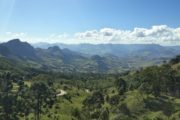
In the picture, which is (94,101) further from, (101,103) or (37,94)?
(37,94)

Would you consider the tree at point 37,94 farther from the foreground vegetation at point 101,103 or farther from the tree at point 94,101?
the tree at point 94,101

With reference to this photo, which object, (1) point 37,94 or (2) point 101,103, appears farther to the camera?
(2) point 101,103

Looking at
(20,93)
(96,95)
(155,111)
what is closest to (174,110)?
(155,111)

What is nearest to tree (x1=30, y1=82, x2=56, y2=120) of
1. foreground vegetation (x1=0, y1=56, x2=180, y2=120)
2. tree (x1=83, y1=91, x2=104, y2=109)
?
foreground vegetation (x1=0, y1=56, x2=180, y2=120)

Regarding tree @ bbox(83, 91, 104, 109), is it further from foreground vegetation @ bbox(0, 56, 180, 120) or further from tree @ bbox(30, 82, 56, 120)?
tree @ bbox(30, 82, 56, 120)

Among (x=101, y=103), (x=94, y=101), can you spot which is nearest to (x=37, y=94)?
(x=94, y=101)

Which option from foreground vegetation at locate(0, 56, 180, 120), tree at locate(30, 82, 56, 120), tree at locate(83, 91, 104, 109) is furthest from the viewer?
tree at locate(83, 91, 104, 109)

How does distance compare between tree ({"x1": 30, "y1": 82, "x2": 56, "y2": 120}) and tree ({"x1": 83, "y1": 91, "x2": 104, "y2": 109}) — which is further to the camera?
tree ({"x1": 83, "y1": 91, "x2": 104, "y2": 109})

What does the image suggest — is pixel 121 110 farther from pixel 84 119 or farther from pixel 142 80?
pixel 142 80

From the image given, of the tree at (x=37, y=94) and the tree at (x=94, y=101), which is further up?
the tree at (x=37, y=94)

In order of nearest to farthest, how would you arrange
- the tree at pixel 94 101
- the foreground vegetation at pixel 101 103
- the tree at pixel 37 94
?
the foreground vegetation at pixel 101 103
the tree at pixel 37 94
the tree at pixel 94 101

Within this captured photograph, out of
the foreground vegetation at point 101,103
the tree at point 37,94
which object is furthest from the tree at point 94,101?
the tree at point 37,94

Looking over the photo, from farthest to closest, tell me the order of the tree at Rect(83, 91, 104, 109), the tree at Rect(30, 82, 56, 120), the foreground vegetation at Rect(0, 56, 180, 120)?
1. the tree at Rect(83, 91, 104, 109)
2. the tree at Rect(30, 82, 56, 120)
3. the foreground vegetation at Rect(0, 56, 180, 120)

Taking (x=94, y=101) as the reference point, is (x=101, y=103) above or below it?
below
